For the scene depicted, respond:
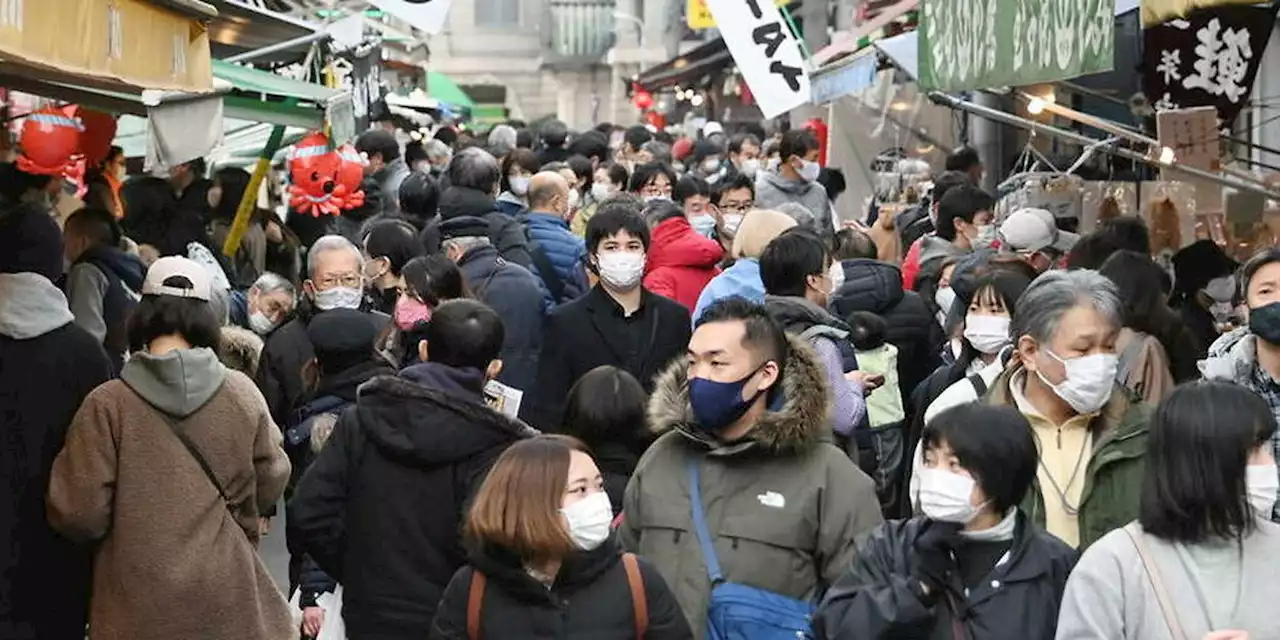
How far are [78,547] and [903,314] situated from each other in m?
4.47

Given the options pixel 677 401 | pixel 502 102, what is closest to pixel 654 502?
pixel 677 401

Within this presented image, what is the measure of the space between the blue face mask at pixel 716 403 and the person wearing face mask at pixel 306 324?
10.9 feet

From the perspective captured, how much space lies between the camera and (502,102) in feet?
231

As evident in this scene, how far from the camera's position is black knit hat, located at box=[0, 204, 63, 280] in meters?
7.36

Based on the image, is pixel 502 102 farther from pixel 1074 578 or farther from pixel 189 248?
pixel 1074 578

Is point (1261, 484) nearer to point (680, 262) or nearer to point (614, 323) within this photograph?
point (614, 323)

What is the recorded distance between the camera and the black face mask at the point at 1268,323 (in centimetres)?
655

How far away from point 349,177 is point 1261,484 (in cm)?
1047

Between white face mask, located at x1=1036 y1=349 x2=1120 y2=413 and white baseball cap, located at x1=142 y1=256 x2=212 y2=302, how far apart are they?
299 centimetres

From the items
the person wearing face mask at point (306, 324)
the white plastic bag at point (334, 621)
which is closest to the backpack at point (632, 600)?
the white plastic bag at point (334, 621)

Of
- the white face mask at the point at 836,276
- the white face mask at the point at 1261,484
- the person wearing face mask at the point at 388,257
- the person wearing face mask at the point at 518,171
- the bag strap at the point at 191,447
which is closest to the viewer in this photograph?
the white face mask at the point at 1261,484

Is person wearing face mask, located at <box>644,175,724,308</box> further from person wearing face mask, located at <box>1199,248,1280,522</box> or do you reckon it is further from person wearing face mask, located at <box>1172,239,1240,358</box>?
person wearing face mask, located at <box>1199,248,1280,522</box>

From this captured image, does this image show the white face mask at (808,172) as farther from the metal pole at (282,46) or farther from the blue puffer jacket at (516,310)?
the blue puffer jacket at (516,310)

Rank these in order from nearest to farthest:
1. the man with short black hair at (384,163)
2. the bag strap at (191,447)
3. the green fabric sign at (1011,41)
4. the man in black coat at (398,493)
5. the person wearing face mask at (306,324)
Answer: the man in black coat at (398,493), the bag strap at (191,447), the person wearing face mask at (306,324), the green fabric sign at (1011,41), the man with short black hair at (384,163)
